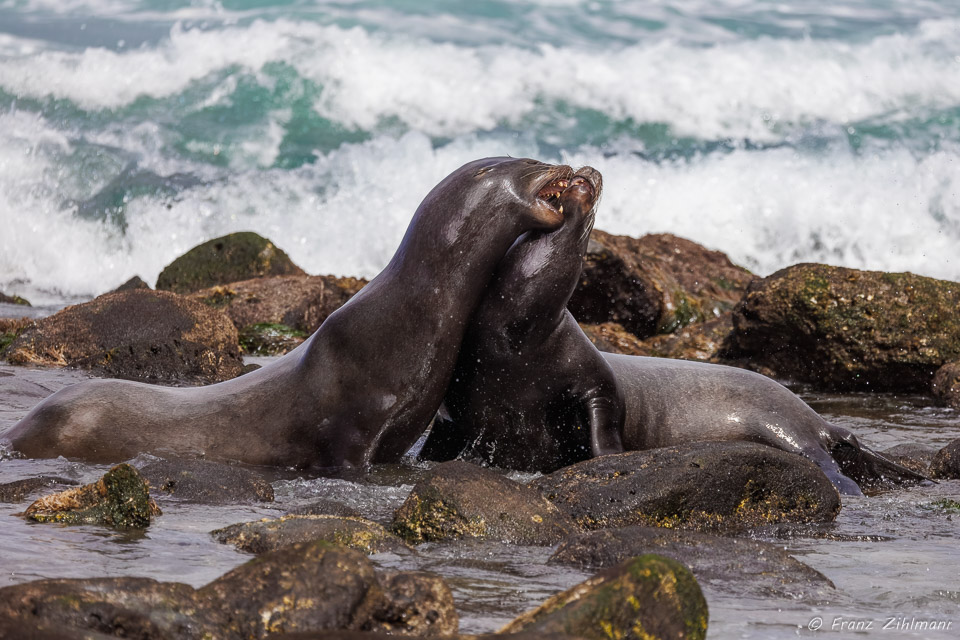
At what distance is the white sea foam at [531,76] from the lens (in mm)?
26969

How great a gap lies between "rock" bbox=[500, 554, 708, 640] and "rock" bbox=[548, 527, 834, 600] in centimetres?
106

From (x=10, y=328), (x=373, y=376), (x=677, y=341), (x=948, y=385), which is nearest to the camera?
(x=373, y=376)

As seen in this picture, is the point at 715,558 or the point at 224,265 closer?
the point at 715,558

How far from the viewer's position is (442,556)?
4.84 metres

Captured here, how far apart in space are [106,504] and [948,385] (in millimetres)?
8975

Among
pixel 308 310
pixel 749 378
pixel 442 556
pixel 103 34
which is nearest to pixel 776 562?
pixel 442 556

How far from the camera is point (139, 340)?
424 inches

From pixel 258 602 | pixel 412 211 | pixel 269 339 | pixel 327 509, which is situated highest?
pixel 258 602

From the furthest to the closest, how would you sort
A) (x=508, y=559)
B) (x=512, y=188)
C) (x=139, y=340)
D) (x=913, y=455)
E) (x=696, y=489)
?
1. (x=139, y=340)
2. (x=913, y=455)
3. (x=512, y=188)
4. (x=696, y=489)
5. (x=508, y=559)

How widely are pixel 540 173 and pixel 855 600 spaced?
11.9ft

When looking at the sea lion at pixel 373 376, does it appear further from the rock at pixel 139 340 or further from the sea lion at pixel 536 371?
the rock at pixel 139 340

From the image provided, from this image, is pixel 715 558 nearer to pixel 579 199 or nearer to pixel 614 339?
pixel 579 199

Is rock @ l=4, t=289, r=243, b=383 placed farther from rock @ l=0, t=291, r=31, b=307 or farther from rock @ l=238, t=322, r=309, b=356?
rock @ l=0, t=291, r=31, b=307

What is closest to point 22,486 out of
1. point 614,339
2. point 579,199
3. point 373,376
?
point 373,376
